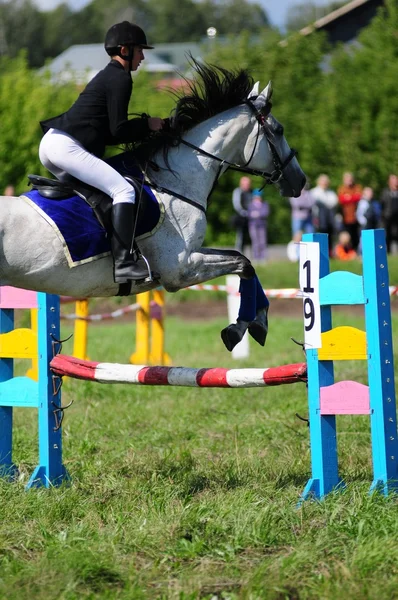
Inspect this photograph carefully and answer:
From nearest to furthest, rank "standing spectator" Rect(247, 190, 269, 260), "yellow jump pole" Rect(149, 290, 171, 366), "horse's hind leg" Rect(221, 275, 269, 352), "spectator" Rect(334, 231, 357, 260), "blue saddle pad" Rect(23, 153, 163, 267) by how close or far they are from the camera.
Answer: "blue saddle pad" Rect(23, 153, 163, 267) → "horse's hind leg" Rect(221, 275, 269, 352) → "yellow jump pole" Rect(149, 290, 171, 366) → "spectator" Rect(334, 231, 357, 260) → "standing spectator" Rect(247, 190, 269, 260)

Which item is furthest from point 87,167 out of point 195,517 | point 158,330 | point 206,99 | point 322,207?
point 322,207

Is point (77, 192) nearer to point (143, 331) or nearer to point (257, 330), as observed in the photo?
point (257, 330)

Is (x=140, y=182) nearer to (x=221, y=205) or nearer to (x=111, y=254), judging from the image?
(x=111, y=254)

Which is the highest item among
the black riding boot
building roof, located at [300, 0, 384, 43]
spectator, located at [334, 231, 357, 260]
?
building roof, located at [300, 0, 384, 43]

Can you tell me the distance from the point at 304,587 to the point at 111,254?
2350 mm

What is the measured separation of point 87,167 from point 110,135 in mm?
312

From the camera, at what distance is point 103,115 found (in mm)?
5785

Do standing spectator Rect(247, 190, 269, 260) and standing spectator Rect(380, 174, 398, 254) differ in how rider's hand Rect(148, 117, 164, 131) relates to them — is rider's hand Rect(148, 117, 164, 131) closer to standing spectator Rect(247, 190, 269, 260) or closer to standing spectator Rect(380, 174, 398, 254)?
standing spectator Rect(247, 190, 269, 260)

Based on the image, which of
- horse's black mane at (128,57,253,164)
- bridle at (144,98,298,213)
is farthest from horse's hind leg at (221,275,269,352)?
horse's black mane at (128,57,253,164)

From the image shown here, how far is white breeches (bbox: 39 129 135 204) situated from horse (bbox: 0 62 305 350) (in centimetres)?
32

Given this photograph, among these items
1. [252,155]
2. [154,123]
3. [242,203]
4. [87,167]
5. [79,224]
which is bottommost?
[79,224]

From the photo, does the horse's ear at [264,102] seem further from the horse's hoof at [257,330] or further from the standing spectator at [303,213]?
the standing spectator at [303,213]

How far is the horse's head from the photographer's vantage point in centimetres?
639

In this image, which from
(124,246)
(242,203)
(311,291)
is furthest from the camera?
(242,203)
